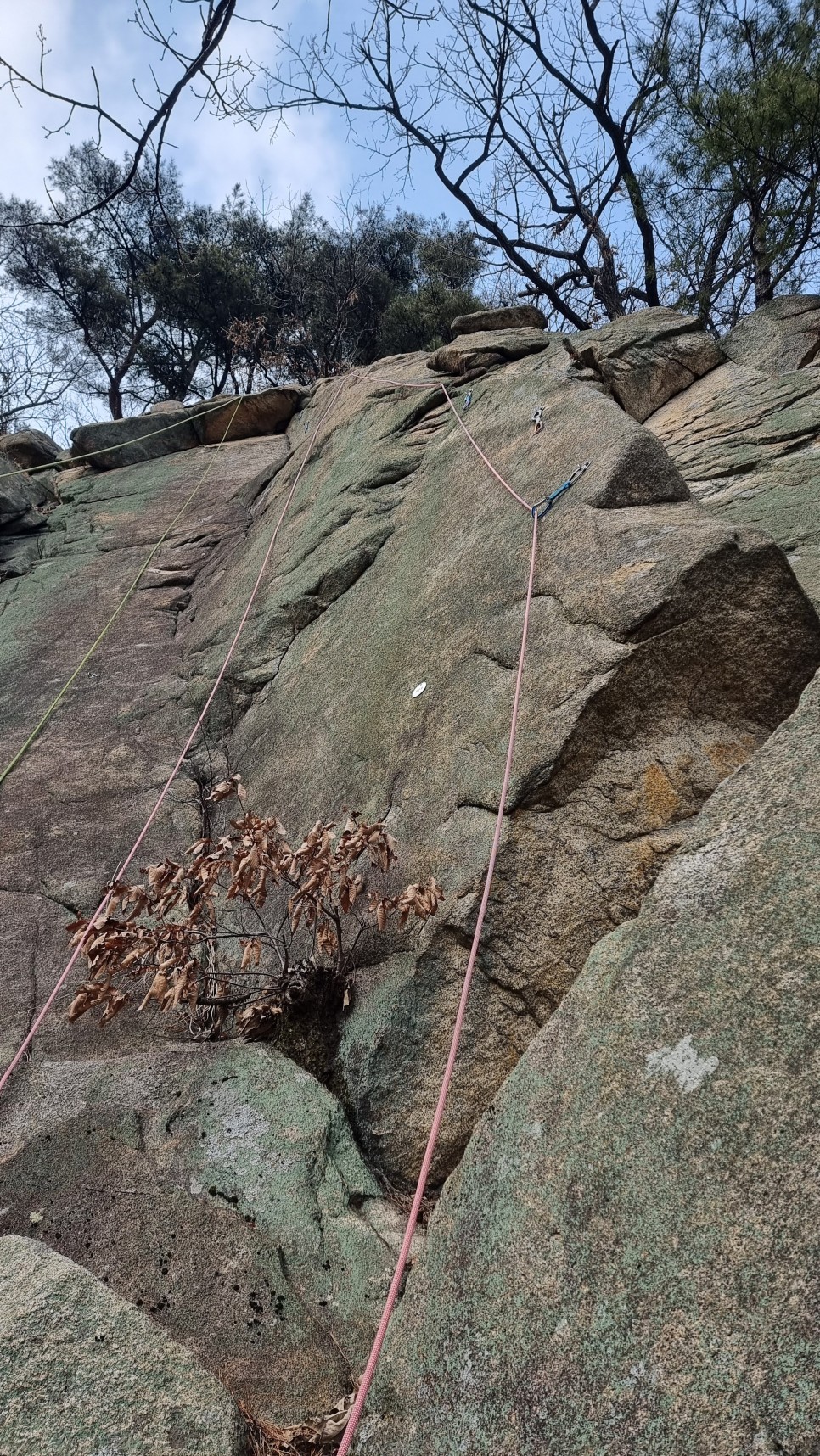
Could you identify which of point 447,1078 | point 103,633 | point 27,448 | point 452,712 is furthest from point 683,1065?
point 27,448

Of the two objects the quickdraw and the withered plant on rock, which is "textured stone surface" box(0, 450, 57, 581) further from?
the withered plant on rock

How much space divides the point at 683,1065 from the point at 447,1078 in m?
0.60

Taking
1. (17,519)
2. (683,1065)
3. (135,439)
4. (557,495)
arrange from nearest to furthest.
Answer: (683,1065)
(557,495)
(17,519)
(135,439)

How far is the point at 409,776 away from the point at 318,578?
2.27 metres

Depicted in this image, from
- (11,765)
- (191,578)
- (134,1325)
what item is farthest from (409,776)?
(191,578)

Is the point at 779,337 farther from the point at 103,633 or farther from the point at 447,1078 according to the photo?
the point at 447,1078

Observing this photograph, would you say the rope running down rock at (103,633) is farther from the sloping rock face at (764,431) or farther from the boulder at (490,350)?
the sloping rock face at (764,431)

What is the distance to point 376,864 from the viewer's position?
3201 millimetres

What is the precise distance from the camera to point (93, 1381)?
6.38 feet

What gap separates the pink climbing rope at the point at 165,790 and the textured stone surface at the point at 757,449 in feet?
9.09

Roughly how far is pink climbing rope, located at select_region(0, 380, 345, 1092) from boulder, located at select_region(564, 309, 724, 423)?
8.04 ft

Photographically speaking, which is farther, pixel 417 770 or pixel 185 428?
pixel 185 428

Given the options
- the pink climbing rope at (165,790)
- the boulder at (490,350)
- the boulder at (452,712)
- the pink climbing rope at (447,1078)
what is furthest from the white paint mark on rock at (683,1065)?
the boulder at (490,350)

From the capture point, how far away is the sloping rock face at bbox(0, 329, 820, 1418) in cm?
269
